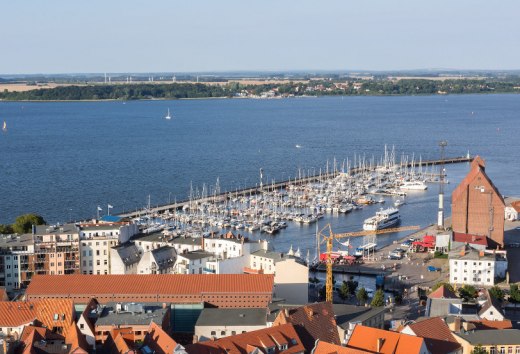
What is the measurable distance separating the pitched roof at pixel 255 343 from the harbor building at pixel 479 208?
48.8 feet

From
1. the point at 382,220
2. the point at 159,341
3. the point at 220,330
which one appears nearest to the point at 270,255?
the point at 220,330

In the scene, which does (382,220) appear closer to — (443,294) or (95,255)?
(95,255)

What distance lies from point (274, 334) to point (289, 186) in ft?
95.2

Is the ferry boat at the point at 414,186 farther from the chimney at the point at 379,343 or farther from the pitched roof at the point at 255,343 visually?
the chimney at the point at 379,343

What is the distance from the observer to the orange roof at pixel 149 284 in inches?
779

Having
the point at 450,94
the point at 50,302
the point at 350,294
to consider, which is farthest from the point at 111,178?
the point at 450,94

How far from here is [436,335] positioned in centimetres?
1638

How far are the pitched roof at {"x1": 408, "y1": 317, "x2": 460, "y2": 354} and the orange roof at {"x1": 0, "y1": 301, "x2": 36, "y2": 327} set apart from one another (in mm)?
7172

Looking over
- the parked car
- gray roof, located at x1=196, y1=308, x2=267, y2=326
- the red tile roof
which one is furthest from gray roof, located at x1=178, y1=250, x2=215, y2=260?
the red tile roof

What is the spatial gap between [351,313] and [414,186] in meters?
26.5

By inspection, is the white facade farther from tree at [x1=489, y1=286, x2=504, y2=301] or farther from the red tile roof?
the red tile roof

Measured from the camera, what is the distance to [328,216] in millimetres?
37969

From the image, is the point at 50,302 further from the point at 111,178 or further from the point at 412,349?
the point at 111,178

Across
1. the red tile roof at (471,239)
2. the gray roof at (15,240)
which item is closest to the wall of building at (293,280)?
the gray roof at (15,240)
